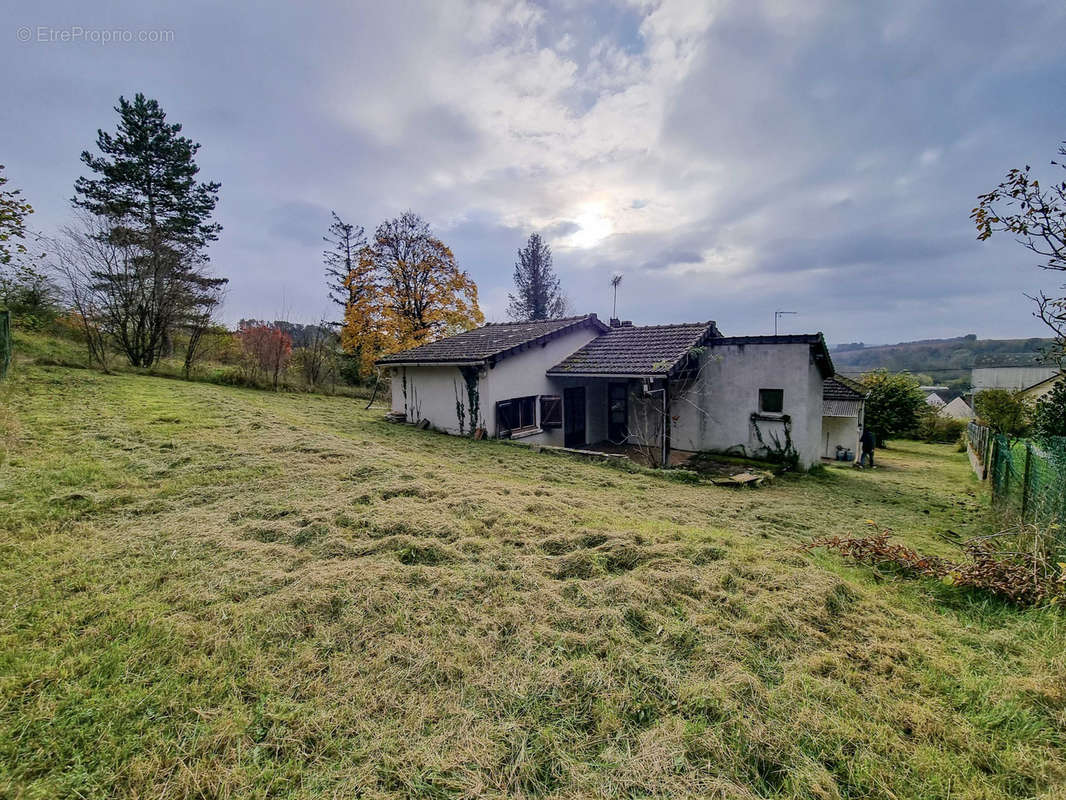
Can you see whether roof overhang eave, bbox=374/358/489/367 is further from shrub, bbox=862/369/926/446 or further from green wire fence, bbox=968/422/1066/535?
shrub, bbox=862/369/926/446

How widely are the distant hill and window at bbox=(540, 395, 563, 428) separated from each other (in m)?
62.4

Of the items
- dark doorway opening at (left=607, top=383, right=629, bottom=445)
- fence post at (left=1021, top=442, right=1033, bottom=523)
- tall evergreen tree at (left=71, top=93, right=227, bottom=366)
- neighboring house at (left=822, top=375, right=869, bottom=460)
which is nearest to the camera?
fence post at (left=1021, top=442, right=1033, bottom=523)

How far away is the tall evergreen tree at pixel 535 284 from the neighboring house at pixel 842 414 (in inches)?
814

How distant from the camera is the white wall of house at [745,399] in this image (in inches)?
439

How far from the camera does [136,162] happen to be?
20.5 meters

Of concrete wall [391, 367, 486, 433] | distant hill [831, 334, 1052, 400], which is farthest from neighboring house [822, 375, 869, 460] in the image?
distant hill [831, 334, 1052, 400]

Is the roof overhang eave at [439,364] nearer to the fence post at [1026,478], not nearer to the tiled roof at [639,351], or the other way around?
the tiled roof at [639,351]

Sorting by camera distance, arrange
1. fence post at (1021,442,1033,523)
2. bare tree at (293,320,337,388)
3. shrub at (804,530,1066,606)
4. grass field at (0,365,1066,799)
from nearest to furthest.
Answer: grass field at (0,365,1066,799) < shrub at (804,530,1066,606) < fence post at (1021,442,1033,523) < bare tree at (293,320,337,388)

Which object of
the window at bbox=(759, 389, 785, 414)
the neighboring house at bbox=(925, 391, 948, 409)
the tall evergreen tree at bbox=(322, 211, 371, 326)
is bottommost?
the neighboring house at bbox=(925, 391, 948, 409)

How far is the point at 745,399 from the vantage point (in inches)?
466

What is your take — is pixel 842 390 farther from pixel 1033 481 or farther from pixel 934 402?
pixel 934 402

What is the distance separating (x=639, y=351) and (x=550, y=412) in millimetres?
3390

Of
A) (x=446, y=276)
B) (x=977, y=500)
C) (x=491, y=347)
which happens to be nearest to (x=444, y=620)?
(x=491, y=347)

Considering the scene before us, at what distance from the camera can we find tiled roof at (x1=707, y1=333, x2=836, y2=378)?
10758mm
